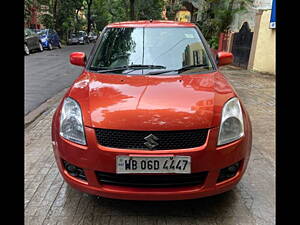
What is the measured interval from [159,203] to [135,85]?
1.11 metres

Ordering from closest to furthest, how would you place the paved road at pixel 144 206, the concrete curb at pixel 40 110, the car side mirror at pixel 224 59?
the paved road at pixel 144 206 < the car side mirror at pixel 224 59 < the concrete curb at pixel 40 110

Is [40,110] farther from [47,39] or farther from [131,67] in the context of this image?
[47,39]

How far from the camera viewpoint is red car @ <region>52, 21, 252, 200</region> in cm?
240

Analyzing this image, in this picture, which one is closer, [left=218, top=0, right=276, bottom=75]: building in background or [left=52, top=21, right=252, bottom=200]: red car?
[left=52, top=21, right=252, bottom=200]: red car

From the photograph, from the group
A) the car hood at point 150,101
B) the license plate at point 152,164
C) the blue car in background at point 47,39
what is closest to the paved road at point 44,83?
the car hood at point 150,101

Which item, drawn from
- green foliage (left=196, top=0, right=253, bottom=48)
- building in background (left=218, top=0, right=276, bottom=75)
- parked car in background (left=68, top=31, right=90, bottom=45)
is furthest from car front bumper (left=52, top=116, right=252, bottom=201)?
parked car in background (left=68, top=31, right=90, bottom=45)

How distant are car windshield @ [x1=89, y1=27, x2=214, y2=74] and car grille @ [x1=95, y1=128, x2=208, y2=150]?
3.61ft

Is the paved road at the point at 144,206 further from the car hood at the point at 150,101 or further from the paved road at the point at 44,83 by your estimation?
Result: the paved road at the point at 44,83

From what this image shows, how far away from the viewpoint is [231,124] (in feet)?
8.54

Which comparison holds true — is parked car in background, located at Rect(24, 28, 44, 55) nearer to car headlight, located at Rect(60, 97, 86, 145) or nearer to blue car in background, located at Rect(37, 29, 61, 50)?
blue car in background, located at Rect(37, 29, 61, 50)

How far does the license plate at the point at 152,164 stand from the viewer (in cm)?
237

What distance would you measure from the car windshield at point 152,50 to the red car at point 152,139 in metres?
0.53
